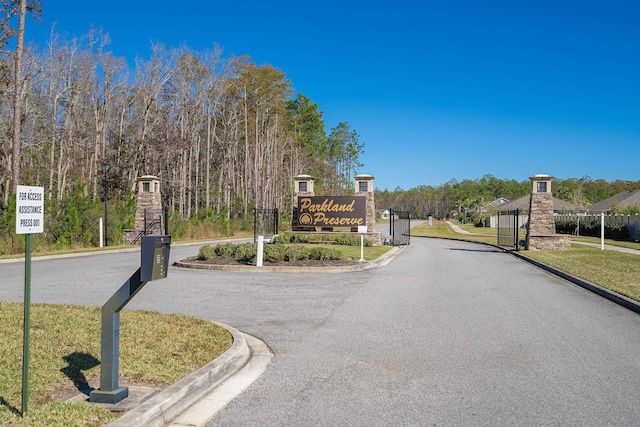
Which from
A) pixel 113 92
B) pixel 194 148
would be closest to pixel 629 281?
pixel 113 92

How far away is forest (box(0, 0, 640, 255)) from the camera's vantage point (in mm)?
27531

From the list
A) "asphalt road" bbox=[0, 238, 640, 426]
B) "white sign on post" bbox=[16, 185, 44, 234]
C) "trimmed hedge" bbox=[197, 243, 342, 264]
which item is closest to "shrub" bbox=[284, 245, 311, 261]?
"trimmed hedge" bbox=[197, 243, 342, 264]

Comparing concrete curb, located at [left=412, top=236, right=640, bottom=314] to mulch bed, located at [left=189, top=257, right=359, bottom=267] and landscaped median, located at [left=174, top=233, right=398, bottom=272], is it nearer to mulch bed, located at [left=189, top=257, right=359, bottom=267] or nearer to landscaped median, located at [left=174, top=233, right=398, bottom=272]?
landscaped median, located at [left=174, top=233, right=398, bottom=272]

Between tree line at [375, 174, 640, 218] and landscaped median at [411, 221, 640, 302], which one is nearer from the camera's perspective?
landscaped median at [411, 221, 640, 302]

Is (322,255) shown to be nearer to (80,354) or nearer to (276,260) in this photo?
(276,260)

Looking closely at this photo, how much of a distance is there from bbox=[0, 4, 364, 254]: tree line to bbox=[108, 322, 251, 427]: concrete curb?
69.3ft

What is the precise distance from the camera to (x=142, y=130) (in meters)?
46.8

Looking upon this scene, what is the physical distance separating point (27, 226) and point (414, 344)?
5.06 meters

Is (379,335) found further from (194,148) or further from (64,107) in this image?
(194,148)

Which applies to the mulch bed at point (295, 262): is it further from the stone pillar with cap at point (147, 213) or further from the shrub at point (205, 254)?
the stone pillar with cap at point (147, 213)

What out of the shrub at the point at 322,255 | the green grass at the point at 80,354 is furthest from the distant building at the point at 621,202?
the green grass at the point at 80,354

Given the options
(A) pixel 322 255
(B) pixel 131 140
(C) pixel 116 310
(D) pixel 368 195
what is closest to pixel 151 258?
(C) pixel 116 310

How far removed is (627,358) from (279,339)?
178 inches

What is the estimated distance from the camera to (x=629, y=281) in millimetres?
14094
